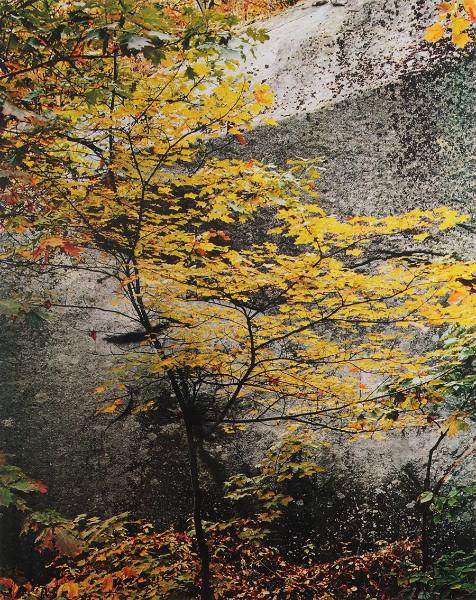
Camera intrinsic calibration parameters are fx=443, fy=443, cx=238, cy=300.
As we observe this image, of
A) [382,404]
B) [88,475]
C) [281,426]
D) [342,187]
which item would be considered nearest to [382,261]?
[342,187]

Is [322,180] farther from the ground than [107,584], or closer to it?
farther from the ground

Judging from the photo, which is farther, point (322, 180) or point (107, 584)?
point (322, 180)

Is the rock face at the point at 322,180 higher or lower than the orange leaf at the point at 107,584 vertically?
higher

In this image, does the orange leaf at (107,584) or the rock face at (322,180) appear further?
the rock face at (322,180)

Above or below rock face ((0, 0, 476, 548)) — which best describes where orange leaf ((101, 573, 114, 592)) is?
below

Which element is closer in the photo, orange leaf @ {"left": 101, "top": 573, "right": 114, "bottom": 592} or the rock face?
orange leaf @ {"left": 101, "top": 573, "right": 114, "bottom": 592}

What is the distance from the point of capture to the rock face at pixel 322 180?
498 centimetres

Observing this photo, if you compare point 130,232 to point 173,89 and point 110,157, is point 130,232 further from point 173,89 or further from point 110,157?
point 173,89

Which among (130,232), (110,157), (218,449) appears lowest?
(218,449)

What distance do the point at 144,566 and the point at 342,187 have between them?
5.34 metres

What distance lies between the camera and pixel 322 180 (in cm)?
659

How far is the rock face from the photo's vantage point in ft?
16.3

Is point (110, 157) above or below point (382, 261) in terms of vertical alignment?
Answer: below

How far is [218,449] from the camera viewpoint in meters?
5.18
